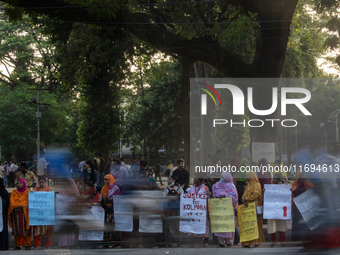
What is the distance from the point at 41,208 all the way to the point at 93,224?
47.0 inches

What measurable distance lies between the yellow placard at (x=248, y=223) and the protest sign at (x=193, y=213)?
81 centimetres

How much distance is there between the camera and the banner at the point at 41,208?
905 centimetres

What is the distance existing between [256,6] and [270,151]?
498 centimetres

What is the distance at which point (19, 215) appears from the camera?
9.00m

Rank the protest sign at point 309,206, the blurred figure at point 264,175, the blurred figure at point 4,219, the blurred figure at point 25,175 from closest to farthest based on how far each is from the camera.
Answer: the protest sign at point 309,206, the blurred figure at point 4,219, the blurred figure at point 264,175, the blurred figure at point 25,175

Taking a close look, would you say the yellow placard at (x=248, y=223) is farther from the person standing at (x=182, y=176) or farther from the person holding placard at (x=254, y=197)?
the person standing at (x=182, y=176)

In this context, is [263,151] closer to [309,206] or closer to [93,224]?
[309,206]

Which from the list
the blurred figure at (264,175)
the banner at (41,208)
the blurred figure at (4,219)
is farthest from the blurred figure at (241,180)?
the blurred figure at (4,219)

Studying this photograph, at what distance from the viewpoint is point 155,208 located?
916 centimetres

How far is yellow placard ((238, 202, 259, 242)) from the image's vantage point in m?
8.91

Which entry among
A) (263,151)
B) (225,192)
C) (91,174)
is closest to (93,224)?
(225,192)

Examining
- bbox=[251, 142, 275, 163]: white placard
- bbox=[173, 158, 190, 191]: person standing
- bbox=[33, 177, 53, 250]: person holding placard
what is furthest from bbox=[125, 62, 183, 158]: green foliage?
bbox=[33, 177, 53, 250]: person holding placard

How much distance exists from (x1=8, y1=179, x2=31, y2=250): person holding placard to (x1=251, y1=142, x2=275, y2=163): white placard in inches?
307

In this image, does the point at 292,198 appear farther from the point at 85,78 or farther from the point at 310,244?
the point at 85,78
